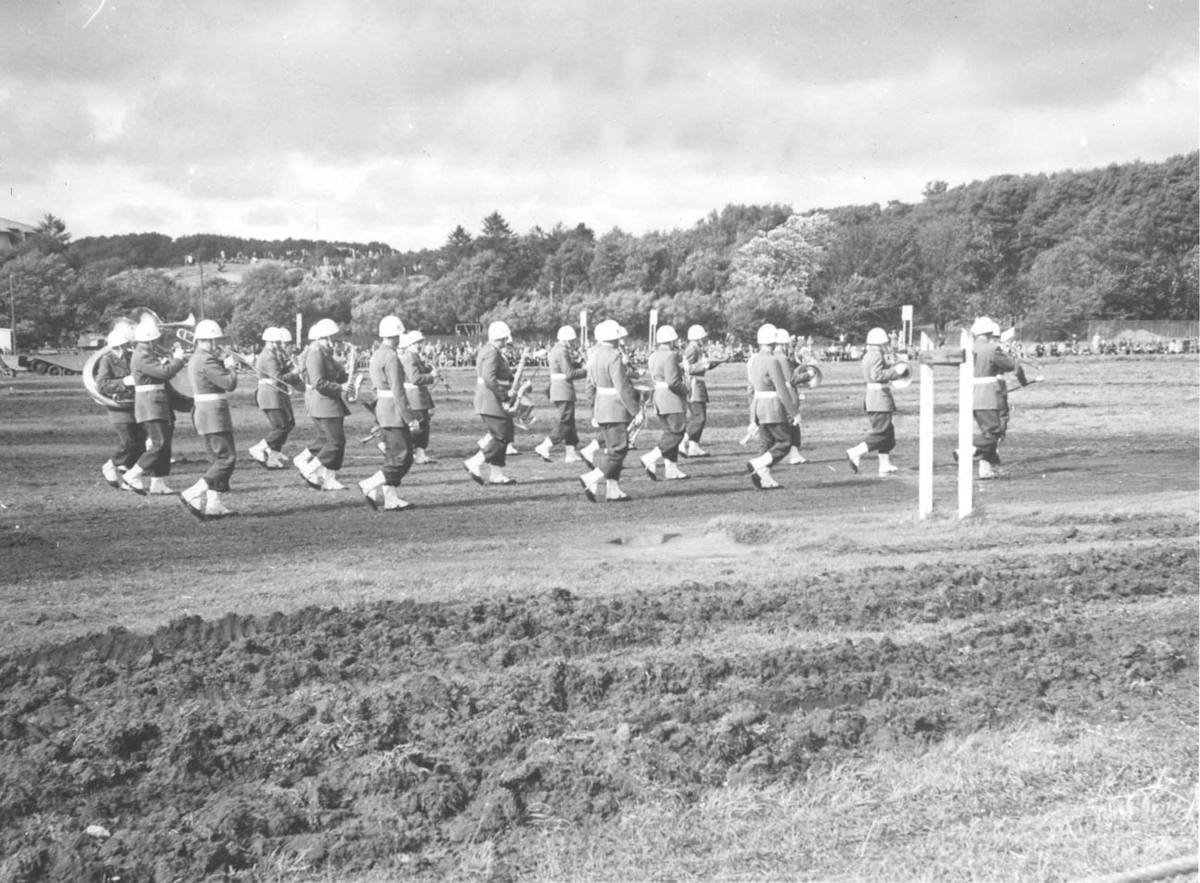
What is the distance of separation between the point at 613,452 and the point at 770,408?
8.24 feet

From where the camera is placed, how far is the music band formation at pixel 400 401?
14289 millimetres

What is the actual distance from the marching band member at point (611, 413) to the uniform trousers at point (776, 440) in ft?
6.75

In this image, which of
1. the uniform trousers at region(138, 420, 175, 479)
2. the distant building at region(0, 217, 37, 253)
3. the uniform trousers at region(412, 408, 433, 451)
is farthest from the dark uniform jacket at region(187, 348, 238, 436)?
the distant building at region(0, 217, 37, 253)

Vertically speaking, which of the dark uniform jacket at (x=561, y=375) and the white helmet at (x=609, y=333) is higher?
the white helmet at (x=609, y=333)

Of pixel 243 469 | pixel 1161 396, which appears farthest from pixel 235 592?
pixel 1161 396

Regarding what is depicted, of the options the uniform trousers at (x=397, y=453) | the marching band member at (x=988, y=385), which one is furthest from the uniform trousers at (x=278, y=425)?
the marching band member at (x=988, y=385)

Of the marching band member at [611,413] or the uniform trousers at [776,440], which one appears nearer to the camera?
the marching band member at [611,413]

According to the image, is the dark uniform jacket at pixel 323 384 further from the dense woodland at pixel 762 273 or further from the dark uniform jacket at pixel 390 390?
the dense woodland at pixel 762 273

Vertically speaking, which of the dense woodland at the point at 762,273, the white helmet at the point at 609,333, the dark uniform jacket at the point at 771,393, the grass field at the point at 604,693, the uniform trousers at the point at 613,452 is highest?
the dense woodland at the point at 762,273

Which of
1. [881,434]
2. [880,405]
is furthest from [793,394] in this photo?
[881,434]

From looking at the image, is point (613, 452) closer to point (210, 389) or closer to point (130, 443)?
point (210, 389)

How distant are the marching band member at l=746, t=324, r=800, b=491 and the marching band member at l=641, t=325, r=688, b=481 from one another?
1238 mm

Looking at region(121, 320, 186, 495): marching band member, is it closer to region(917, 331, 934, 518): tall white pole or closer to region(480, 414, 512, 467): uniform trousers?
region(480, 414, 512, 467): uniform trousers

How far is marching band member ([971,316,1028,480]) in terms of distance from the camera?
52.1 feet
